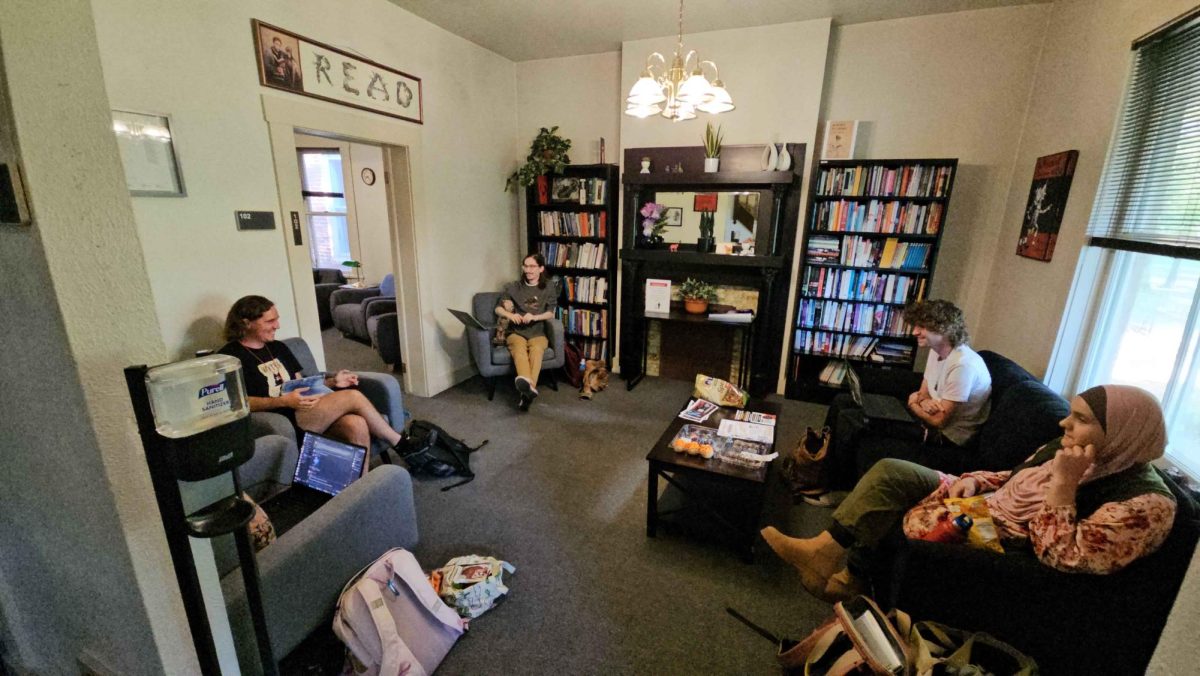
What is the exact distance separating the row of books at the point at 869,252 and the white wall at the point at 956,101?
13.1 inches

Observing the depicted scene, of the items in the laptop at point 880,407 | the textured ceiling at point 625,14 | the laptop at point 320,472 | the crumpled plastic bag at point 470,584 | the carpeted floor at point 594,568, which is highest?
the textured ceiling at point 625,14

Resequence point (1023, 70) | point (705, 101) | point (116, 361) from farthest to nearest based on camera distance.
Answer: point (1023, 70), point (705, 101), point (116, 361)

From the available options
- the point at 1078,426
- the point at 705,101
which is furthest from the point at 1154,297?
the point at 705,101

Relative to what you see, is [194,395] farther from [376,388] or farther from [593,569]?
[376,388]

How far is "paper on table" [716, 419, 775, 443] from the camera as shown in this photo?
2242 millimetres

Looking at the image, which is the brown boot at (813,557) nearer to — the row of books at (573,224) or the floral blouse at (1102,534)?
the floral blouse at (1102,534)

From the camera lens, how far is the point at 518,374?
359 cm

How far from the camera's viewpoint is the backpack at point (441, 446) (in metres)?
2.48

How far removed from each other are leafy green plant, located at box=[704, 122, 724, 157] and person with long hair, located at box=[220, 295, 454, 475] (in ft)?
9.51

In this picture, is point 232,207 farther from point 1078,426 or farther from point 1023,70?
point 1023,70

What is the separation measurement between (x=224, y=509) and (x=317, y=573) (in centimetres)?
68

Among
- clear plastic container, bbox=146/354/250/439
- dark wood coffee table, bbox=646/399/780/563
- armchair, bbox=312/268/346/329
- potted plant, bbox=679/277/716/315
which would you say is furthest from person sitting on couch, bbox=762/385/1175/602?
armchair, bbox=312/268/346/329

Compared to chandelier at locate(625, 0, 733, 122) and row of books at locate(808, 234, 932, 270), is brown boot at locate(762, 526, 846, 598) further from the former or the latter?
row of books at locate(808, 234, 932, 270)

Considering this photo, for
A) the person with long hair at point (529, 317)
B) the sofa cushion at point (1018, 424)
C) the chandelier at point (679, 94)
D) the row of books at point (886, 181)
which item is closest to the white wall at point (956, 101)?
the row of books at point (886, 181)
